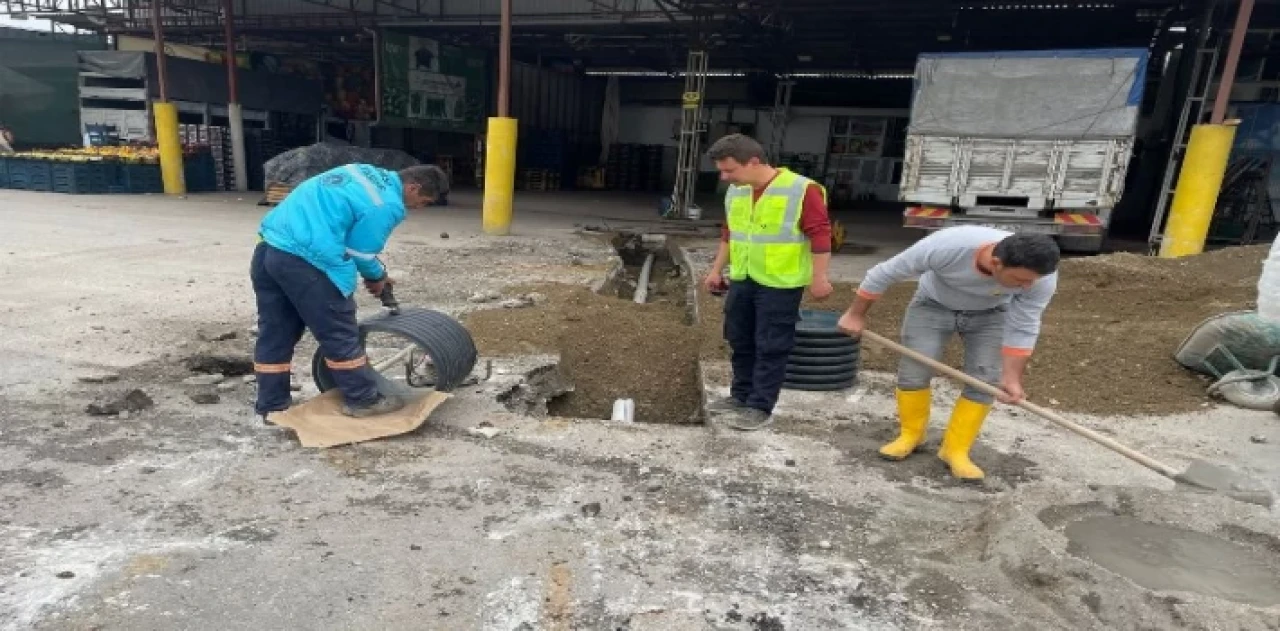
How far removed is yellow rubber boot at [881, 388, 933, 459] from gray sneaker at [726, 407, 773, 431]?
2.23 ft

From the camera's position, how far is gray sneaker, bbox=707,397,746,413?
443 centimetres

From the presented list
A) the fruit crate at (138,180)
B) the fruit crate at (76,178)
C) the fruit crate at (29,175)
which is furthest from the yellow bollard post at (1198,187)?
the fruit crate at (29,175)

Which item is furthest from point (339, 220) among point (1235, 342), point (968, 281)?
point (1235, 342)

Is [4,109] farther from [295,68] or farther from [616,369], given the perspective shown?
[616,369]

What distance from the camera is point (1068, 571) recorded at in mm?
2711

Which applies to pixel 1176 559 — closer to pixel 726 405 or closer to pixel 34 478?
pixel 726 405

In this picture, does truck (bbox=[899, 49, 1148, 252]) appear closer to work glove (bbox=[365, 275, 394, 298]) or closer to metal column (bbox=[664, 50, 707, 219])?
metal column (bbox=[664, 50, 707, 219])

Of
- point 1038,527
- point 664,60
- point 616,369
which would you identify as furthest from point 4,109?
point 1038,527

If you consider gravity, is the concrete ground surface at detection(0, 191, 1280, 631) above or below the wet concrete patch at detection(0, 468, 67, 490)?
above

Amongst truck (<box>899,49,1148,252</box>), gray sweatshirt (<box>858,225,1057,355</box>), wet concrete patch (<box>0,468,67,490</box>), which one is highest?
truck (<box>899,49,1148,252</box>)

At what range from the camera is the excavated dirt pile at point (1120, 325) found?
5.01m

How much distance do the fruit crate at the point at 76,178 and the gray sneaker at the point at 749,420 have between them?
1774 centimetres

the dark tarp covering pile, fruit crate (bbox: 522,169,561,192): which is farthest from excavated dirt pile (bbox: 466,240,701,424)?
fruit crate (bbox: 522,169,561,192)

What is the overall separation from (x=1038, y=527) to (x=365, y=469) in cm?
304
